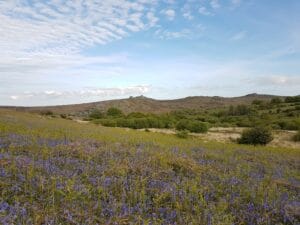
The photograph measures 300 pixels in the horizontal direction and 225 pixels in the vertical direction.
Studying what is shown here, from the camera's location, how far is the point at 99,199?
3.49m

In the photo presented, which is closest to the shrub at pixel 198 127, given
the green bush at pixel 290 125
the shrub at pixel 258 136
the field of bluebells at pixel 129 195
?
the green bush at pixel 290 125

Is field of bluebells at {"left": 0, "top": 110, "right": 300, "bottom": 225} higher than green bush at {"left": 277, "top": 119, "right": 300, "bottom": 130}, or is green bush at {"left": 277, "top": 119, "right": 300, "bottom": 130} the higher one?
field of bluebells at {"left": 0, "top": 110, "right": 300, "bottom": 225}

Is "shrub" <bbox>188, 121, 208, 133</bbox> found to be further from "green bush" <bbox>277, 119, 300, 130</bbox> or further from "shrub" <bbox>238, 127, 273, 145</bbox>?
"shrub" <bbox>238, 127, 273, 145</bbox>

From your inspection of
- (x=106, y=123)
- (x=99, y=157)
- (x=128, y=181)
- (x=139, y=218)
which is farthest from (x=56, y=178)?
(x=106, y=123)

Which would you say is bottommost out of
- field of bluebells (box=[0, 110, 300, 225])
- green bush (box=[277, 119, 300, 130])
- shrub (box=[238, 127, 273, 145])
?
green bush (box=[277, 119, 300, 130])

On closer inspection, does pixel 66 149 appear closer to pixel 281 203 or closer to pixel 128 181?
pixel 128 181

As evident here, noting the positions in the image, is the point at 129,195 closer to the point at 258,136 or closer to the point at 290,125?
the point at 258,136

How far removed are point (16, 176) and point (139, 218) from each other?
6.41 ft

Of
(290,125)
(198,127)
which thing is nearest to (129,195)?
(198,127)

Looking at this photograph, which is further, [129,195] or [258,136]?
[258,136]

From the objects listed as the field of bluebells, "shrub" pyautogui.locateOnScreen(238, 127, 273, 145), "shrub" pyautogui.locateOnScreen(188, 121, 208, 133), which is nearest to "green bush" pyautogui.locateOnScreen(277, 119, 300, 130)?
"shrub" pyautogui.locateOnScreen(188, 121, 208, 133)

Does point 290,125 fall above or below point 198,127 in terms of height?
below

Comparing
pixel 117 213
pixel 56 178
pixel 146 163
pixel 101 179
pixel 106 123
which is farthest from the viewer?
pixel 106 123

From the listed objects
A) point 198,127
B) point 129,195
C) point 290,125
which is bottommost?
point 290,125
